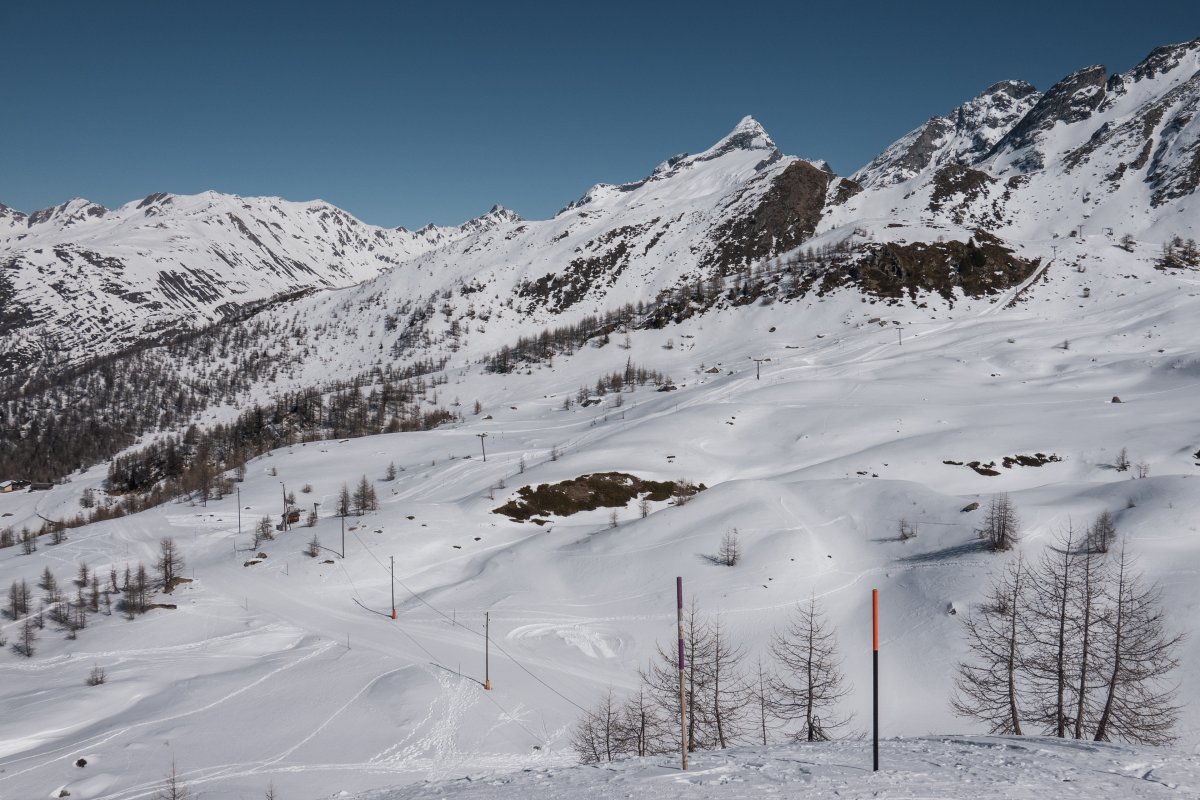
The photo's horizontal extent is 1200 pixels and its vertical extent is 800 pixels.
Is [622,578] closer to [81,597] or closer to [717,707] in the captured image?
[717,707]

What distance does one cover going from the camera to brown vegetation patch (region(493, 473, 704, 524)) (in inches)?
3191

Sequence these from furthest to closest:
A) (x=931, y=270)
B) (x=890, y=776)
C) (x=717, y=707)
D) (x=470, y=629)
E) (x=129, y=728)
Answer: (x=931, y=270)
(x=470, y=629)
(x=129, y=728)
(x=717, y=707)
(x=890, y=776)

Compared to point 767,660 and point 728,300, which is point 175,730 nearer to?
point 767,660

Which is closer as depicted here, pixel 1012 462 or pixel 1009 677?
pixel 1009 677

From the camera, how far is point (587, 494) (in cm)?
8300

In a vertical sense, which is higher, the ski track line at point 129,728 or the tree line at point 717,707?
the tree line at point 717,707

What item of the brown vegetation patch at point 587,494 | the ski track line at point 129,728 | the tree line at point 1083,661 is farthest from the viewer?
the brown vegetation patch at point 587,494

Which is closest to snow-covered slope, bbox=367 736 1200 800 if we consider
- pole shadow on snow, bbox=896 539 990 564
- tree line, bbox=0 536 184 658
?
pole shadow on snow, bbox=896 539 990 564

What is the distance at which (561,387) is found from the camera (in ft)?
539

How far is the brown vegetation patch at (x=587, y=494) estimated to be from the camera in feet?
266

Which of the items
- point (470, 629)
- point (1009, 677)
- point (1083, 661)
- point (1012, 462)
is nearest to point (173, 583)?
point (470, 629)

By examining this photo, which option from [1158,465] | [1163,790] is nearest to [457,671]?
[1163,790]

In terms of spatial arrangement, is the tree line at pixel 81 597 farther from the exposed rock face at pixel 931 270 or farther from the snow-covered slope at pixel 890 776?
the exposed rock face at pixel 931 270

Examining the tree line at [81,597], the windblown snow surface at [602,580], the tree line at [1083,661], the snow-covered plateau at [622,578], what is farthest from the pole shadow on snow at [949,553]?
the tree line at [81,597]
